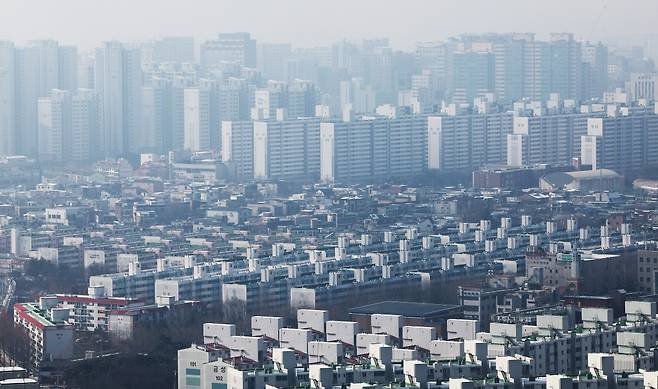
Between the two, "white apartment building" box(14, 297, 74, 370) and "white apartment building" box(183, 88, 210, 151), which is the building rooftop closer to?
"white apartment building" box(14, 297, 74, 370)

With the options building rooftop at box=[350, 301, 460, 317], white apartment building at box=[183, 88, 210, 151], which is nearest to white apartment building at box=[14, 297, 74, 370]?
building rooftop at box=[350, 301, 460, 317]

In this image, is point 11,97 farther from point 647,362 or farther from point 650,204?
point 647,362

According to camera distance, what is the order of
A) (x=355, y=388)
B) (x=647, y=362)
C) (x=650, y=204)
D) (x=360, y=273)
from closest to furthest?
(x=355, y=388), (x=647, y=362), (x=360, y=273), (x=650, y=204)

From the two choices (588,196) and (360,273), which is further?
(588,196)

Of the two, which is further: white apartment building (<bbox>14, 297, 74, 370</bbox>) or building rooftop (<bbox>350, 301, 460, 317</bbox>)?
building rooftop (<bbox>350, 301, 460, 317</bbox>)

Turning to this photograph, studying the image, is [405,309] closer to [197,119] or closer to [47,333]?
[47,333]

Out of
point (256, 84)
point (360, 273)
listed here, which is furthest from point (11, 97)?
point (360, 273)

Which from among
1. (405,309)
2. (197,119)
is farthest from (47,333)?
(197,119)

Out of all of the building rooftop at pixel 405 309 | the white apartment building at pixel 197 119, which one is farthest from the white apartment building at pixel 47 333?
the white apartment building at pixel 197 119
